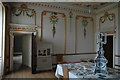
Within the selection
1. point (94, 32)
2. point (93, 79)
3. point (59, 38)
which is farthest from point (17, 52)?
point (93, 79)

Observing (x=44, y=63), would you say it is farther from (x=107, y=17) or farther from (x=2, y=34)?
(x=107, y=17)

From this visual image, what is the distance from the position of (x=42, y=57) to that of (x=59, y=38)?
5.47ft

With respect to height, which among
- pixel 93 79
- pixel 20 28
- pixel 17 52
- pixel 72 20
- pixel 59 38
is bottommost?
pixel 17 52

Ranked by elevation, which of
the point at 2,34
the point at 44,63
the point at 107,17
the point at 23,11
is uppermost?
the point at 23,11

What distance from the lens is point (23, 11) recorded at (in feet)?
21.2

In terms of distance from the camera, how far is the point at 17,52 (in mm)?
15586

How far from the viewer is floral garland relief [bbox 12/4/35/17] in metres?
6.32

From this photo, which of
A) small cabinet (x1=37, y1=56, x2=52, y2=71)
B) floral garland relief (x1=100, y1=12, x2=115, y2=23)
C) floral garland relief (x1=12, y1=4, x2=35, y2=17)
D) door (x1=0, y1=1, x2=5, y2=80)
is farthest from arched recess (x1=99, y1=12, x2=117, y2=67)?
door (x1=0, y1=1, x2=5, y2=80)

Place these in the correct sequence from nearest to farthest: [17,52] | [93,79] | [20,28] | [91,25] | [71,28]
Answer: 1. [93,79]
2. [20,28]
3. [71,28]
4. [91,25]
5. [17,52]

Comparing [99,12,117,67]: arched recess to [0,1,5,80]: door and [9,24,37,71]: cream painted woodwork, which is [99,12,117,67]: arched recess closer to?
[9,24,37,71]: cream painted woodwork

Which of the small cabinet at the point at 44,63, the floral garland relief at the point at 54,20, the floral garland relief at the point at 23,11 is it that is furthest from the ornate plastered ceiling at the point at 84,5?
the small cabinet at the point at 44,63

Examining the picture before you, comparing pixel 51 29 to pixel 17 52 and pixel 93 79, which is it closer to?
pixel 93 79

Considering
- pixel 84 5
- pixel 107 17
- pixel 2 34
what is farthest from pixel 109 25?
pixel 2 34

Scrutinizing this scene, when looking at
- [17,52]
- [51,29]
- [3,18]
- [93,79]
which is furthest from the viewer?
[17,52]
